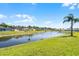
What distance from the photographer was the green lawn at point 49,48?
171 inches

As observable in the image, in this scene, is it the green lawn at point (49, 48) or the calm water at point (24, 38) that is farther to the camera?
the calm water at point (24, 38)

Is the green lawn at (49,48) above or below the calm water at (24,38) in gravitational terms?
below

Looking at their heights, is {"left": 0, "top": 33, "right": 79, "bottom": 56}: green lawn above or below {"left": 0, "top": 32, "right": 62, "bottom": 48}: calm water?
below

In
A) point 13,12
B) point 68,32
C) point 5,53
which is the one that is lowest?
point 5,53

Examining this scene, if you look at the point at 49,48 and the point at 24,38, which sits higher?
the point at 24,38

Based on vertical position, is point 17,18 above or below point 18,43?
above

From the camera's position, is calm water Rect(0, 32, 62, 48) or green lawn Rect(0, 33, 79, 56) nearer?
green lawn Rect(0, 33, 79, 56)

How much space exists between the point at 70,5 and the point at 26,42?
3.36 feet

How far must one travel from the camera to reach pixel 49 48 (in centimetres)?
445

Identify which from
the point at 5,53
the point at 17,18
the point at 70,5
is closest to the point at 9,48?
the point at 5,53

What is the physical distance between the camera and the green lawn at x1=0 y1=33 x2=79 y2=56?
14.2 feet

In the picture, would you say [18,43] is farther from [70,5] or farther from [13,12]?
[70,5]

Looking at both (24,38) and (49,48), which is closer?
(49,48)

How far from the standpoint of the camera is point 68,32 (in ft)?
15.4
